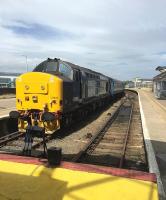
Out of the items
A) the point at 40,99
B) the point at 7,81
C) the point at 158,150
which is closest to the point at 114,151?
the point at 158,150

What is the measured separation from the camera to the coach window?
14.6m

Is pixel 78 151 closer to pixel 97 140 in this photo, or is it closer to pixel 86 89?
pixel 97 140

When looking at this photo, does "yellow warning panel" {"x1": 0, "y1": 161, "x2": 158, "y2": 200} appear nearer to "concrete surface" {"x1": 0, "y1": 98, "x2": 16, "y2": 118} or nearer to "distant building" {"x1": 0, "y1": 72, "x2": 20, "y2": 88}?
"concrete surface" {"x1": 0, "y1": 98, "x2": 16, "y2": 118}

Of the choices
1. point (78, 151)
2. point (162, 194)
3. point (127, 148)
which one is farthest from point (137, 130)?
point (162, 194)

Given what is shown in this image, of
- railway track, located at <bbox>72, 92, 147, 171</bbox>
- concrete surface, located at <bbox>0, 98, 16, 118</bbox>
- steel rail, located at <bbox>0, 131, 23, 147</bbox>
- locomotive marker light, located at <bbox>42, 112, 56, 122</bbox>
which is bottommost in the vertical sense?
railway track, located at <bbox>72, 92, 147, 171</bbox>

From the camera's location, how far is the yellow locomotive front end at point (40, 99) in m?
12.9

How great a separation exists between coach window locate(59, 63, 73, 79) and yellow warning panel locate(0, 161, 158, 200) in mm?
8641

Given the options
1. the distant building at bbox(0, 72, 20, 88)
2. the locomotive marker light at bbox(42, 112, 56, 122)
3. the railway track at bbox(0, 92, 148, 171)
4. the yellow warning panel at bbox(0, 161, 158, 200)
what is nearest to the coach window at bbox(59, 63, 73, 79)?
the railway track at bbox(0, 92, 148, 171)

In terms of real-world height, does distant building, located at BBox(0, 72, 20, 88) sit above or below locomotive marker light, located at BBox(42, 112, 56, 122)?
above

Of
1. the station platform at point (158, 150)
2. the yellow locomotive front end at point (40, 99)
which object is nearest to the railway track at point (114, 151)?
the station platform at point (158, 150)

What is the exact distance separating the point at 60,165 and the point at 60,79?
699cm

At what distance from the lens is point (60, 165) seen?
6.32 metres

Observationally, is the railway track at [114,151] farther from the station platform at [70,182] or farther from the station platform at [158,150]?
the station platform at [70,182]

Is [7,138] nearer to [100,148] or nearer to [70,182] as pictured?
[100,148]
